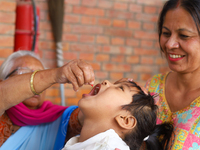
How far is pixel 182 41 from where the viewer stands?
1.62m

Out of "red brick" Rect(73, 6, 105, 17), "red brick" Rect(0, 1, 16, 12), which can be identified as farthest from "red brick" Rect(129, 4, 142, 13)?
"red brick" Rect(0, 1, 16, 12)

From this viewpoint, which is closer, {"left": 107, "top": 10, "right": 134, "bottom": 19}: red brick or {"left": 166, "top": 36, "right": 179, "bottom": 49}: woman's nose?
{"left": 166, "top": 36, "right": 179, "bottom": 49}: woman's nose

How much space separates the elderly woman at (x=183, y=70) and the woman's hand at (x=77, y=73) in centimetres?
66

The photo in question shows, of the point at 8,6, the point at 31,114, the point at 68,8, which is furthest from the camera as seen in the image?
the point at 68,8

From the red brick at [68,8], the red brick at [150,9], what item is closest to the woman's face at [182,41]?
the red brick at [68,8]

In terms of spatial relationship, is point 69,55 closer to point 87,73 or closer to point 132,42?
point 132,42

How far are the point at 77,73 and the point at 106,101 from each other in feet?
0.86

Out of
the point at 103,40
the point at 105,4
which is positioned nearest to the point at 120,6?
the point at 105,4

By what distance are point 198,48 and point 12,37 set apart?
2.04 metres

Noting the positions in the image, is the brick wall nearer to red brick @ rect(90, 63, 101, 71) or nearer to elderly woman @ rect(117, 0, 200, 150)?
red brick @ rect(90, 63, 101, 71)

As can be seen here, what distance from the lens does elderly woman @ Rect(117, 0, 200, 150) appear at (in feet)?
5.12

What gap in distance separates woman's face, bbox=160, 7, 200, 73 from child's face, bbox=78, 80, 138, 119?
1.41 feet

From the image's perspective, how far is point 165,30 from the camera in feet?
5.67

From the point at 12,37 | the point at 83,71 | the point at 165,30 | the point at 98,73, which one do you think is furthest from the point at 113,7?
the point at 83,71
